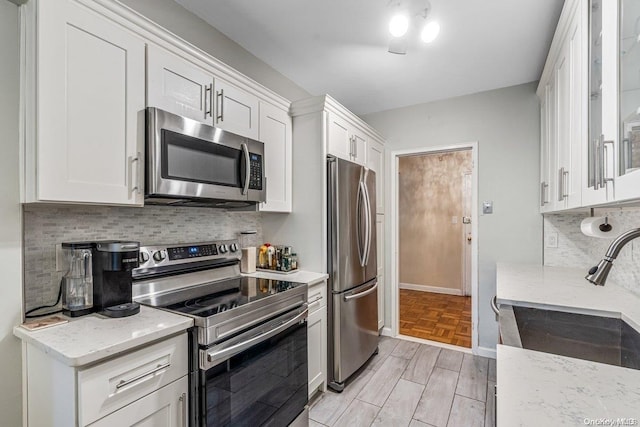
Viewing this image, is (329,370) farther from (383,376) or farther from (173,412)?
(173,412)

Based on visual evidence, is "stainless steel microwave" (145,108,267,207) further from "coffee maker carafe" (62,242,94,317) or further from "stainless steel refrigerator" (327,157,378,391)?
"stainless steel refrigerator" (327,157,378,391)

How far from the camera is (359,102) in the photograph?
3.23 m

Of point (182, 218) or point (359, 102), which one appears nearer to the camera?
point (182, 218)

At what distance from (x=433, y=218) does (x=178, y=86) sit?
4.44m

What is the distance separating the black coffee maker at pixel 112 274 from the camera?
1.26 metres

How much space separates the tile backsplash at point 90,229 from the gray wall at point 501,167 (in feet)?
7.84

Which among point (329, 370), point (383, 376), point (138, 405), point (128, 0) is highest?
point (128, 0)

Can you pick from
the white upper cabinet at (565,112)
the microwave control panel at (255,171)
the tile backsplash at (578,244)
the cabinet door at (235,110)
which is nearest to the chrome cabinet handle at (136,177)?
the cabinet door at (235,110)

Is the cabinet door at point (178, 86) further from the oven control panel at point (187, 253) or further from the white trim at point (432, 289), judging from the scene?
the white trim at point (432, 289)

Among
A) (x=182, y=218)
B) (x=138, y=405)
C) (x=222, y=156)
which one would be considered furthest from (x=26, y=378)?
(x=222, y=156)

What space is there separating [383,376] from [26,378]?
2.22 metres

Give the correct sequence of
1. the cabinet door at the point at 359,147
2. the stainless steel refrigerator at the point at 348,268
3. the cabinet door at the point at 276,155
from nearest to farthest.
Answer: the cabinet door at the point at 276,155 → the stainless steel refrigerator at the point at 348,268 → the cabinet door at the point at 359,147

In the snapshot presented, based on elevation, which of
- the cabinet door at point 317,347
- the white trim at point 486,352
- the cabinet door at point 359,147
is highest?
the cabinet door at point 359,147

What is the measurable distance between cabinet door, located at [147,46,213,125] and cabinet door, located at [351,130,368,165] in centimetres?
135
